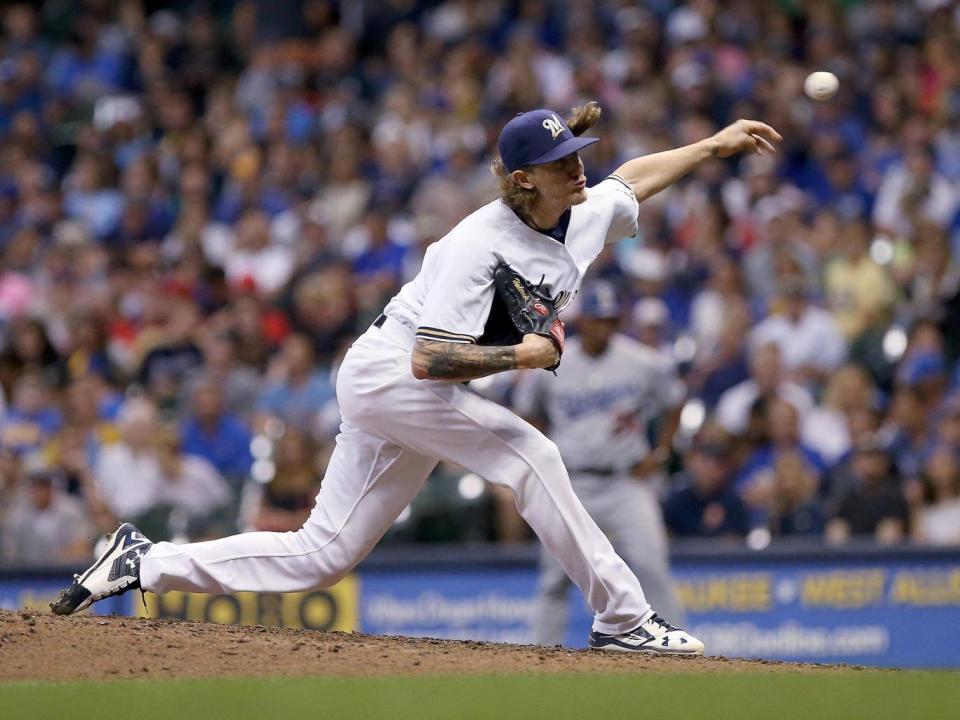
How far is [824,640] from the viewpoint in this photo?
1030 centimetres

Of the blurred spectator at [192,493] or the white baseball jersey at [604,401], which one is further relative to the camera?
the blurred spectator at [192,493]

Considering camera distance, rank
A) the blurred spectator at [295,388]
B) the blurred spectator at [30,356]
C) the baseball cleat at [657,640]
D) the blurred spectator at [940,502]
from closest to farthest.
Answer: the baseball cleat at [657,640] < the blurred spectator at [940,502] < the blurred spectator at [295,388] < the blurred spectator at [30,356]

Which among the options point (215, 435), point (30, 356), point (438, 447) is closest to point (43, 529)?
point (215, 435)

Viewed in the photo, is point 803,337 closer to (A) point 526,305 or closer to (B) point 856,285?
(B) point 856,285

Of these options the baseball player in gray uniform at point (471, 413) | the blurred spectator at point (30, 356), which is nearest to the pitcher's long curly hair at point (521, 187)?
the baseball player in gray uniform at point (471, 413)

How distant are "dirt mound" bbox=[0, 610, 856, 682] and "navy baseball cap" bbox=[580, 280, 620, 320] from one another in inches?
128

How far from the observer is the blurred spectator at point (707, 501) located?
10.8m

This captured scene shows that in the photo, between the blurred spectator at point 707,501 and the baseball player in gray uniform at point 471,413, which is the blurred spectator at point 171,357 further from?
the baseball player in gray uniform at point 471,413

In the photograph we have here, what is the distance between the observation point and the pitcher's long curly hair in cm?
622

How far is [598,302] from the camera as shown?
377 inches

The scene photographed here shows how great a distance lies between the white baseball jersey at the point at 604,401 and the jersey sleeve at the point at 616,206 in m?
2.93

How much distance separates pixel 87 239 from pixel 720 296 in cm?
639

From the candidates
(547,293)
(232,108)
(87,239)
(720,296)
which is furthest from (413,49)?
(547,293)

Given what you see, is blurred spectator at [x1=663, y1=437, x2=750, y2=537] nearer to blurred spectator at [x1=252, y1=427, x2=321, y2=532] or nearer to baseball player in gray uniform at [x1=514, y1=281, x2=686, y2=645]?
baseball player in gray uniform at [x1=514, y1=281, x2=686, y2=645]
